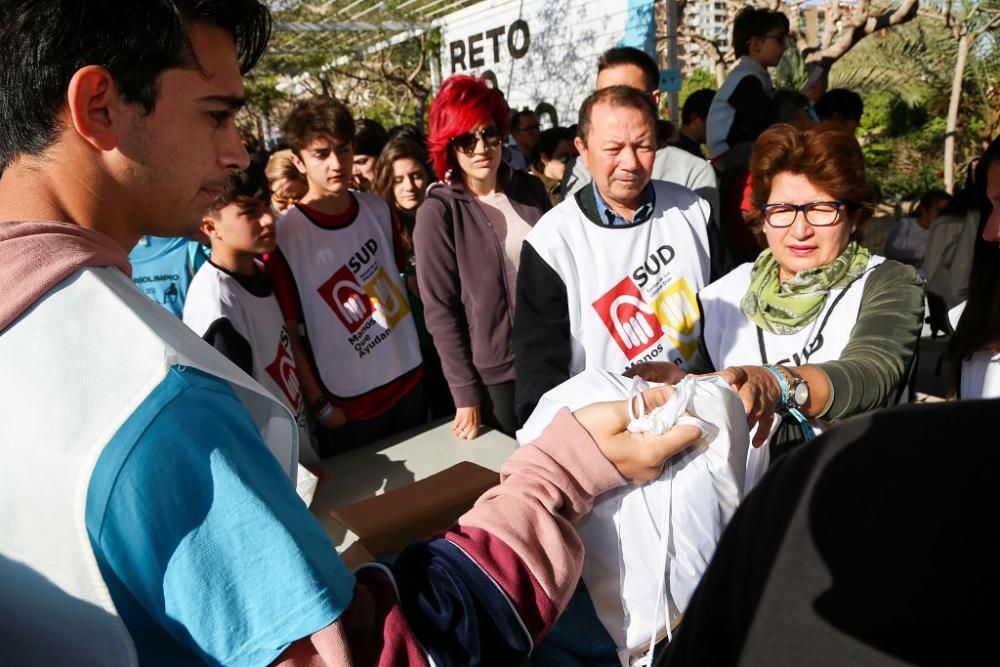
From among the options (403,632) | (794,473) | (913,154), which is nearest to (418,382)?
(403,632)

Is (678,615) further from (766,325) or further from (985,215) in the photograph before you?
(985,215)

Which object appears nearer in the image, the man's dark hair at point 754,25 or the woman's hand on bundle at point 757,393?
the woman's hand on bundle at point 757,393

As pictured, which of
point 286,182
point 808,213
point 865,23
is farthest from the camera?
point 865,23

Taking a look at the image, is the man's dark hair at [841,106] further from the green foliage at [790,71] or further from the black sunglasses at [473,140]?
the black sunglasses at [473,140]

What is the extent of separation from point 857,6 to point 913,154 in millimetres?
6394

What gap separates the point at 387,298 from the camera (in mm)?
2971

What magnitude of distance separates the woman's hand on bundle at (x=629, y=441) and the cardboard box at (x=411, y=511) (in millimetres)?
552

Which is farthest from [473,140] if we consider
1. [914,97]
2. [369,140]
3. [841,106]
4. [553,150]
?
[914,97]

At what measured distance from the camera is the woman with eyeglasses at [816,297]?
1.52 m

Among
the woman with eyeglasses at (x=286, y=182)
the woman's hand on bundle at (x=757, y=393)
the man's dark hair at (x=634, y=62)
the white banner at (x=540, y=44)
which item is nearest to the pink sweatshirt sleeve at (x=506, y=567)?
the woman's hand on bundle at (x=757, y=393)

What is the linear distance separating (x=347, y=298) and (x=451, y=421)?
731 millimetres

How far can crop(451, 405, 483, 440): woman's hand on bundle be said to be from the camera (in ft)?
7.72

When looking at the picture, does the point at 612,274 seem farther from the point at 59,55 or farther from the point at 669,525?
the point at 59,55

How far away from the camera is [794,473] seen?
458 mm
